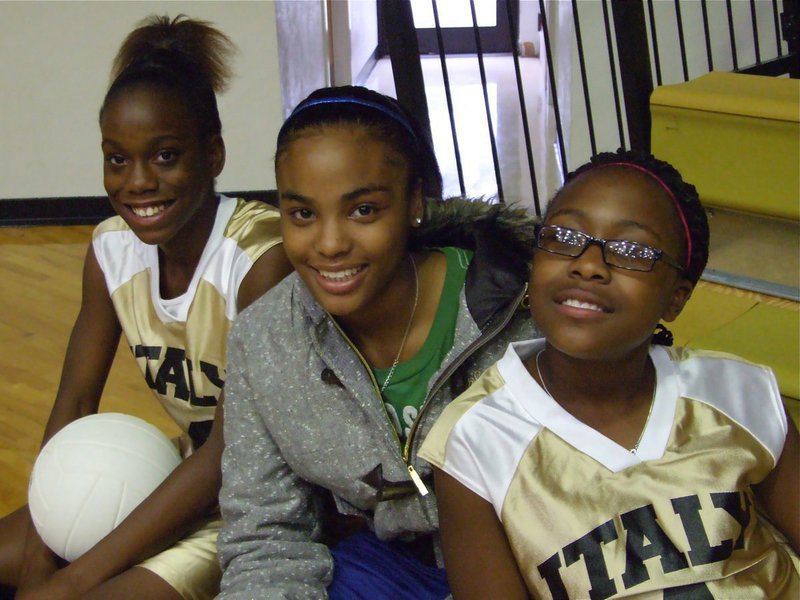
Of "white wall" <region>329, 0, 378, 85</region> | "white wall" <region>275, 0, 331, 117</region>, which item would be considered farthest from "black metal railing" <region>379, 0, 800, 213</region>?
"white wall" <region>329, 0, 378, 85</region>

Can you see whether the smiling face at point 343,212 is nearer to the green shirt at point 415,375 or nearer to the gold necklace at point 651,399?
the green shirt at point 415,375

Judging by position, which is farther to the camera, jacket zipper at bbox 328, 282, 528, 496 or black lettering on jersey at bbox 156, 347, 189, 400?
black lettering on jersey at bbox 156, 347, 189, 400

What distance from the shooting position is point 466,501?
1.27 meters

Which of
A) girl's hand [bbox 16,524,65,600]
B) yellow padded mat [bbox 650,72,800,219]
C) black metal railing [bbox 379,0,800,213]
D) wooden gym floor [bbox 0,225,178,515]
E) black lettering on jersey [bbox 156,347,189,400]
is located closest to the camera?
girl's hand [bbox 16,524,65,600]

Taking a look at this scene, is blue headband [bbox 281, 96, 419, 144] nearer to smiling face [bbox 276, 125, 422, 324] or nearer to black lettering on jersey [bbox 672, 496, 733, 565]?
smiling face [bbox 276, 125, 422, 324]

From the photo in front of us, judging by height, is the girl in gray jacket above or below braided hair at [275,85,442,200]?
below

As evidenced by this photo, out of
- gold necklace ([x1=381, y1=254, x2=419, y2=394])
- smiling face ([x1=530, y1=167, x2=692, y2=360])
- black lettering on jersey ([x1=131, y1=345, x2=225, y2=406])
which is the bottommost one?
black lettering on jersey ([x1=131, y1=345, x2=225, y2=406])

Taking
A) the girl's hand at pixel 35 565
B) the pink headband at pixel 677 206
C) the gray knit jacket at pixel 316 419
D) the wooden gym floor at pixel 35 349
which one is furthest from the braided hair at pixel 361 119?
the wooden gym floor at pixel 35 349

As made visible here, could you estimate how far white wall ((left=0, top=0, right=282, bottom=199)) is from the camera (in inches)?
171

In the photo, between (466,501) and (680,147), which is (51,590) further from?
(680,147)

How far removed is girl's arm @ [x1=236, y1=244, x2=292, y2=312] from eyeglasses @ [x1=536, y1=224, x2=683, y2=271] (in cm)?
67

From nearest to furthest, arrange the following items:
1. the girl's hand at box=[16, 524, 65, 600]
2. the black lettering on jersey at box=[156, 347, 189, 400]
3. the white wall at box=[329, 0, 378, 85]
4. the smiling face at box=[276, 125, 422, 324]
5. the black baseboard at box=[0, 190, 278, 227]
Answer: the smiling face at box=[276, 125, 422, 324] < the girl's hand at box=[16, 524, 65, 600] < the black lettering on jersey at box=[156, 347, 189, 400] < the black baseboard at box=[0, 190, 278, 227] < the white wall at box=[329, 0, 378, 85]

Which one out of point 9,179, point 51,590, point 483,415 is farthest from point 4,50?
point 483,415

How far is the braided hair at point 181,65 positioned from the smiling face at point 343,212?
44 cm
